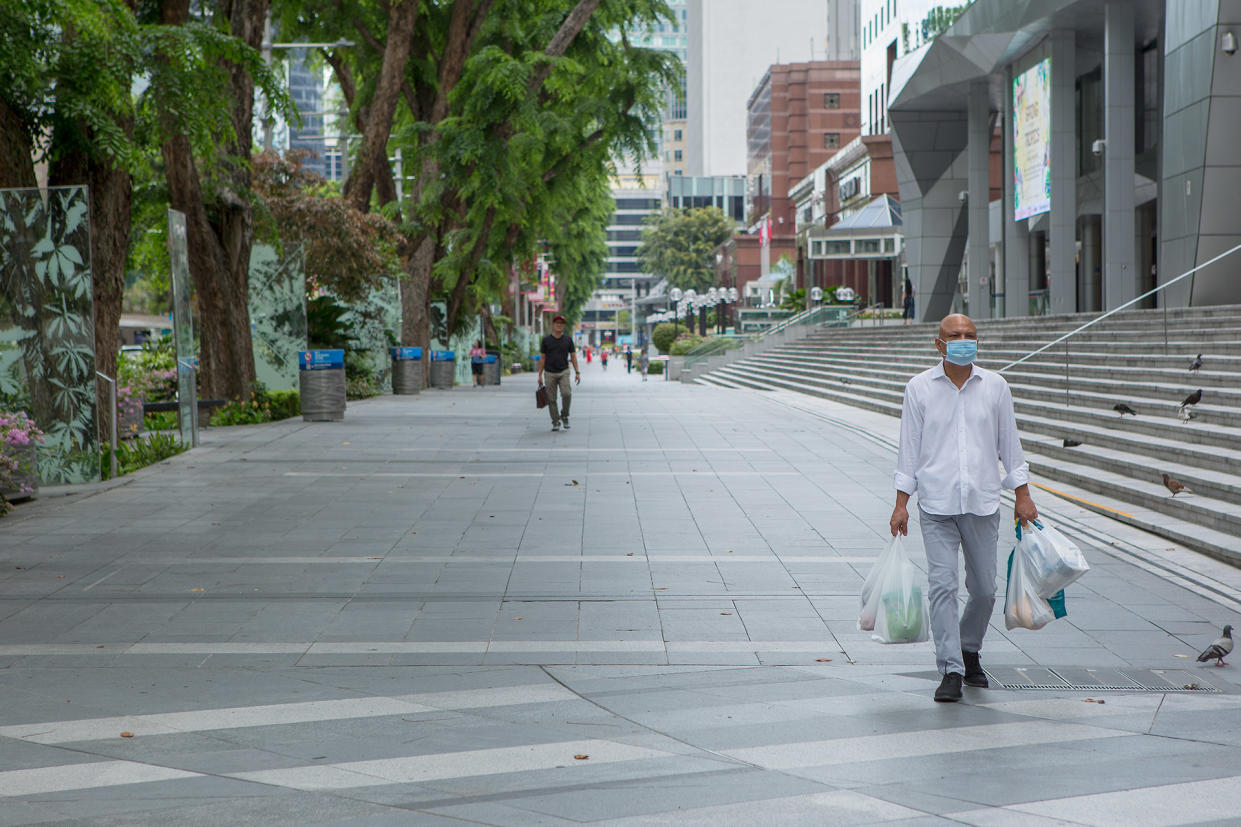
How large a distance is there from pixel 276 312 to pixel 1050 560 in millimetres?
21679

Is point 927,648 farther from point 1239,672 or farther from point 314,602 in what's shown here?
point 314,602

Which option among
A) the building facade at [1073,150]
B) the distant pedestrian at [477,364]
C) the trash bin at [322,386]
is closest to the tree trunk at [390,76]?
the trash bin at [322,386]

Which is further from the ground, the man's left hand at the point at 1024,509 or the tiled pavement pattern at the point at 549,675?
the man's left hand at the point at 1024,509

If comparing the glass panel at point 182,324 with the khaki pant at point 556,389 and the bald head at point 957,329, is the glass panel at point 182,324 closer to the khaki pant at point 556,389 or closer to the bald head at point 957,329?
the khaki pant at point 556,389

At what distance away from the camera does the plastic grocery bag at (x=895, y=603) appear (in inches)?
244

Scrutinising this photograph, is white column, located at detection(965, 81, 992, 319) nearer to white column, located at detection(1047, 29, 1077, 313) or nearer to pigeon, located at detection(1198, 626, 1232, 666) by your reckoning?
white column, located at detection(1047, 29, 1077, 313)

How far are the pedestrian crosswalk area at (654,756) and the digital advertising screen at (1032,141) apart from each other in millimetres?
31251

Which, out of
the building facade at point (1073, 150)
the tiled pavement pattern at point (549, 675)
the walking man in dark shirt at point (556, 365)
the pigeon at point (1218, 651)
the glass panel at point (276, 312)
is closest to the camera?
the tiled pavement pattern at point (549, 675)

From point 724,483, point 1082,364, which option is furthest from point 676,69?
point 724,483

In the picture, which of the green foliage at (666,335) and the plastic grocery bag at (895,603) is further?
the green foliage at (666,335)

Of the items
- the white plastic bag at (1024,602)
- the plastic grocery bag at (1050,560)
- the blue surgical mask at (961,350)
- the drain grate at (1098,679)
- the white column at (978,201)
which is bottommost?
the drain grate at (1098,679)

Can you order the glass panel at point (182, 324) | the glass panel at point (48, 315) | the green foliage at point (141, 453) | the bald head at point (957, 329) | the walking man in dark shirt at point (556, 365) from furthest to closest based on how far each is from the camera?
1. the walking man in dark shirt at point (556, 365)
2. the glass panel at point (182, 324)
3. the green foliage at point (141, 453)
4. the glass panel at point (48, 315)
5. the bald head at point (957, 329)

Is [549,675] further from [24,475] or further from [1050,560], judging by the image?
[24,475]

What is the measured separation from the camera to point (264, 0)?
22344 millimetres
